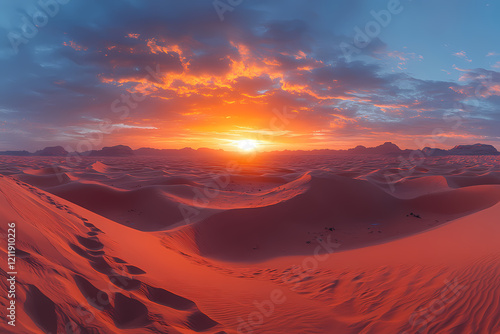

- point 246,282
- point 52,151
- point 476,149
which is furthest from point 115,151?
point 476,149

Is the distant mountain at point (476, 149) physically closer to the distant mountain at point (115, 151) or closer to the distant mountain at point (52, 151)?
the distant mountain at point (115, 151)

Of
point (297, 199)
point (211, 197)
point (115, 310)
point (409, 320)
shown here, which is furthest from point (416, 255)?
point (211, 197)

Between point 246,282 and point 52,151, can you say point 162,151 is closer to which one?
point 52,151

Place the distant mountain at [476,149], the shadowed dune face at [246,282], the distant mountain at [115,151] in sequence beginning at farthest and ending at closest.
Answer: the distant mountain at [476,149] < the distant mountain at [115,151] < the shadowed dune face at [246,282]

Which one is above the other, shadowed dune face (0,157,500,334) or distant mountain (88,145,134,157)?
distant mountain (88,145,134,157)

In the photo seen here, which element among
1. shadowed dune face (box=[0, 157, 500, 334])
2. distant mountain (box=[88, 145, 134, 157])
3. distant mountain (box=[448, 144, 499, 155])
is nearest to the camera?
shadowed dune face (box=[0, 157, 500, 334])

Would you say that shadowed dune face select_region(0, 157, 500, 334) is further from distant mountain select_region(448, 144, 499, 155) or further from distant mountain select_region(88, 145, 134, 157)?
distant mountain select_region(448, 144, 499, 155)

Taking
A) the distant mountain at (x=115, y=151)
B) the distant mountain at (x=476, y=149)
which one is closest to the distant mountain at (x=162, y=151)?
the distant mountain at (x=115, y=151)

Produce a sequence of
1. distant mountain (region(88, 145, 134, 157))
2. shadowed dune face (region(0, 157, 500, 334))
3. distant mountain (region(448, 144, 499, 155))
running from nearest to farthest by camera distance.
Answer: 1. shadowed dune face (region(0, 157, 500, 334))
2. distant mountain (region(88, 145, 134, 157))
3. distant mountain (region(448, 144, 499, 155))

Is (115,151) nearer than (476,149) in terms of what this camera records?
Yes

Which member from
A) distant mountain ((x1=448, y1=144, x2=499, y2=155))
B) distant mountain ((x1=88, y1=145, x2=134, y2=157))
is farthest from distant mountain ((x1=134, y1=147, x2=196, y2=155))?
distant mountain ((x1=448, y1=144, x2=499, y2=155))

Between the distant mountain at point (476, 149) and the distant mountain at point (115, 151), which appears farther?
the distant mountain at point (476, 149)

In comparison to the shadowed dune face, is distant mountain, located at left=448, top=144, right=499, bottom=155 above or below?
above

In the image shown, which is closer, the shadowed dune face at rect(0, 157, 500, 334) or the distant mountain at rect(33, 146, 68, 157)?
the shadowed dune face at rect(0, 157, 500, 334)
